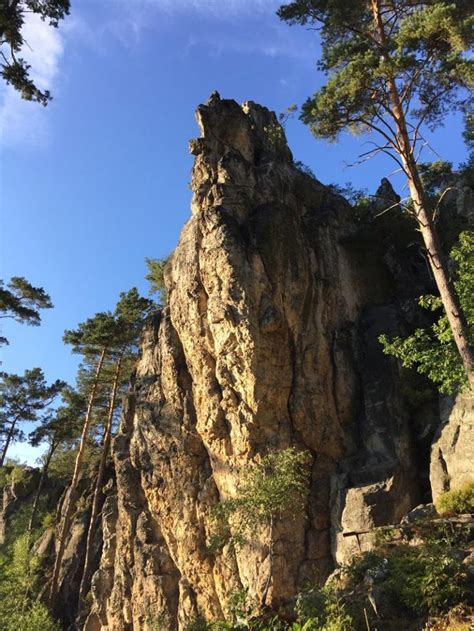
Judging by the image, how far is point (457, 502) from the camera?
13516mm

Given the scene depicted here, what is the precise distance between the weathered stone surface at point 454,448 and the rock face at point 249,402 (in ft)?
3.89

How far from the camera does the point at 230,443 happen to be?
66.8 feet

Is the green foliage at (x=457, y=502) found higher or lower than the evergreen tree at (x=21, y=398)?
lower

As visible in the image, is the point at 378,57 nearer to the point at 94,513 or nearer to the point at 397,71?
the point at 397,71

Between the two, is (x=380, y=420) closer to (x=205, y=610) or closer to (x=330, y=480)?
(x=330, y=480)

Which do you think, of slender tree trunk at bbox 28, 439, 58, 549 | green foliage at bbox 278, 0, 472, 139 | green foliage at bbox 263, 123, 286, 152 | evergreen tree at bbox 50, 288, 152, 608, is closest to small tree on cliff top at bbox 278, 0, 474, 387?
green foliage at bbox 278, 0, 472, 139

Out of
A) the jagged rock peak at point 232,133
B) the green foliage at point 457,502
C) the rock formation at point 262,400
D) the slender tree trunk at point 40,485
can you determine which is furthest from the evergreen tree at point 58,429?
the green foliage at point 457,502

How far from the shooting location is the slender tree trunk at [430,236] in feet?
39.7

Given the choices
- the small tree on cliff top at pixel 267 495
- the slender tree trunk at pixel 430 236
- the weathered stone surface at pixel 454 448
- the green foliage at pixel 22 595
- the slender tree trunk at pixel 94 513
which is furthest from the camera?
the slender tree trunk at pixel 94 513

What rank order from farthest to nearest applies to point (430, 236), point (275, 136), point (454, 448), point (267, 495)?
point (275, 136), point (454, 448), point (267, 495), point (430, 236)

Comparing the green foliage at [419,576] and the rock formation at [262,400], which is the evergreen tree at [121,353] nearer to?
the rock formation at [262,400]

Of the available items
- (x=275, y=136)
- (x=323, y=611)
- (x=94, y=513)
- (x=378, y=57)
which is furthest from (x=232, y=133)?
(x=323, y=611)

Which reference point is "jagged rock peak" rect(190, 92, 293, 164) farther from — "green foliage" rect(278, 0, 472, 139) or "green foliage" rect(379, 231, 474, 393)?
"green foliage" rect(379, 231, 474, 393)

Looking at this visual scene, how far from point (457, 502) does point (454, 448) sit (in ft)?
12.3
